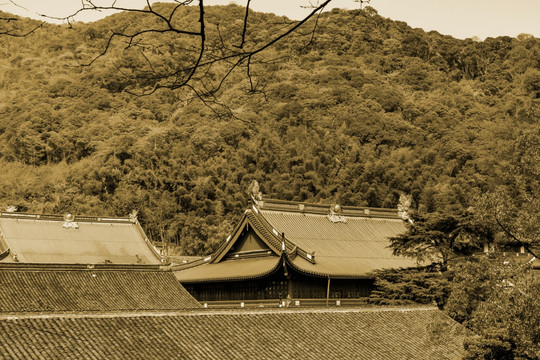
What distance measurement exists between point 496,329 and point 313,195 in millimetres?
43035

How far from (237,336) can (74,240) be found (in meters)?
28.1

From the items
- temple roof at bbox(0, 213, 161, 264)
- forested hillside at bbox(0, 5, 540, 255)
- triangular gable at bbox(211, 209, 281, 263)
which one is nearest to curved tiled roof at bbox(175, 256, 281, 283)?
triangular gable at bbox(211, 209, 281, 263)

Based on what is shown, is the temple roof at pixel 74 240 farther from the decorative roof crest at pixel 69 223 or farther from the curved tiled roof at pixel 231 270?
→ the curved tiled roof at pixel 231 270

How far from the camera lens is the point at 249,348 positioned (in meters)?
16.0

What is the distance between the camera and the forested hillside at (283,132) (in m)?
57.3

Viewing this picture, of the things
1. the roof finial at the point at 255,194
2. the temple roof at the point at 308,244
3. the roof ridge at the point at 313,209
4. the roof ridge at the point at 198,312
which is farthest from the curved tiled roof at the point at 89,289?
the roof ridge at the point at 198,312

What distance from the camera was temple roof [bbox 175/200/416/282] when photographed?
29.2 m

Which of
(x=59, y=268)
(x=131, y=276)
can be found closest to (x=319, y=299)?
(x=131, y=276)

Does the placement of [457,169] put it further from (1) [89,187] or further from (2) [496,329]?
(2) [496,329]

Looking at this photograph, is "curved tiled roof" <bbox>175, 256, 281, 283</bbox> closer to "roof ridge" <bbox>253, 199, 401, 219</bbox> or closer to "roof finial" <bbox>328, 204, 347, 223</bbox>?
"roof ridge" <bbox>253, 199, 401, 219</bbox>

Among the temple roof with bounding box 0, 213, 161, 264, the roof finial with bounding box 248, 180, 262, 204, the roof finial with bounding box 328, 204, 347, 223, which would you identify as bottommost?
the temple roof with bounding box 0, 213, 161, 264

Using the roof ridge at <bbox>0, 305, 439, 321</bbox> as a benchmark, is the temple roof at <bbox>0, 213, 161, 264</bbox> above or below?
below

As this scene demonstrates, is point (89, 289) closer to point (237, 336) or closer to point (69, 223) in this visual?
point (69, 223)

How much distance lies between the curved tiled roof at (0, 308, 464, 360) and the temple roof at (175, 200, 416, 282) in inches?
339
